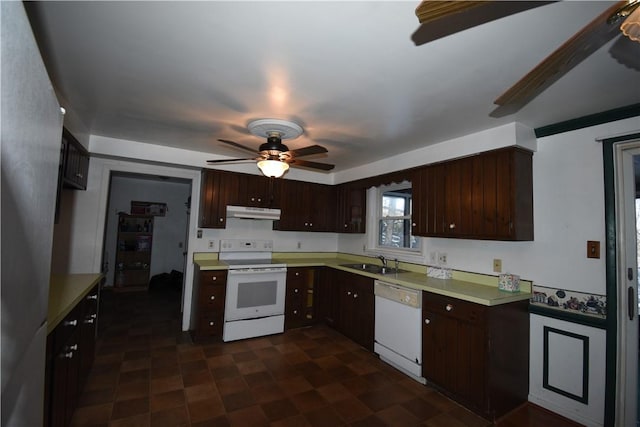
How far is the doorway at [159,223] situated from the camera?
6.03 metres

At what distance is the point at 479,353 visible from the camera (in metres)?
2.30

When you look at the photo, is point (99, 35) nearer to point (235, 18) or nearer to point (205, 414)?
point (235, 18)

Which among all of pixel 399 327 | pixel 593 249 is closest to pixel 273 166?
pixel 399 327

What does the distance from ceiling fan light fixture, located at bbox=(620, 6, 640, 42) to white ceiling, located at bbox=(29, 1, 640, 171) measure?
454mm

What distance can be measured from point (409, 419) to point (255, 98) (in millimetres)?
2707

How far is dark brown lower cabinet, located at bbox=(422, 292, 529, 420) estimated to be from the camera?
2258 mm

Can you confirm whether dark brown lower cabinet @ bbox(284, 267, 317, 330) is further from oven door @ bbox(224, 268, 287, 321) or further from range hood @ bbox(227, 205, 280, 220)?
range hood @ bbox(227, 205, 280, 220)

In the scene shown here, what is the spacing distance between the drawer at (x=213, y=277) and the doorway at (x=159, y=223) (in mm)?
2760

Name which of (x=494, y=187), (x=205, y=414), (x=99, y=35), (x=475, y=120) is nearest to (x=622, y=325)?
(x=494, y=187)

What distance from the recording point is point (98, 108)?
8.16 feet

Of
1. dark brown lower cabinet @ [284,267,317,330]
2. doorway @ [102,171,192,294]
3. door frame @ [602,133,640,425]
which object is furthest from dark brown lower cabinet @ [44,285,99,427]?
doorway @ [102,171,192,294]

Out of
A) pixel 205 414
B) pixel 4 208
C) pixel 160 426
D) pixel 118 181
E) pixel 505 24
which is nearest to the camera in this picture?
pixel 4 208

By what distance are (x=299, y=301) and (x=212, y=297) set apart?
1177 millimetres

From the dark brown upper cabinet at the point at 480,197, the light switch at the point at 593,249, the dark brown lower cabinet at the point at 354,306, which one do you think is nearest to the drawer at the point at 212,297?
the dark brown lower cabinet at the point at 354,306
